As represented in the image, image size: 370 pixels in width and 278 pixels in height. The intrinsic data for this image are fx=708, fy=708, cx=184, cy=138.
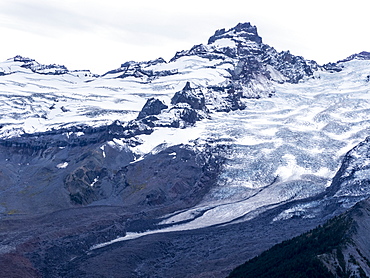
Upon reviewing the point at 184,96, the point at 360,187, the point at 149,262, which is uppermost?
the point at 184,96

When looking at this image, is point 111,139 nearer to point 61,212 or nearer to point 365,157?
point 61,212

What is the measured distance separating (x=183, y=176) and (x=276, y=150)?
23079 mm

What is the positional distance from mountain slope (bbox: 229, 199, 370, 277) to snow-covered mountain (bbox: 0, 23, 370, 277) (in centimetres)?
839

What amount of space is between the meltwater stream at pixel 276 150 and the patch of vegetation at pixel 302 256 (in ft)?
111

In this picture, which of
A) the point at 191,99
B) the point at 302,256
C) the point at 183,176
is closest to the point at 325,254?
the point at 302,256

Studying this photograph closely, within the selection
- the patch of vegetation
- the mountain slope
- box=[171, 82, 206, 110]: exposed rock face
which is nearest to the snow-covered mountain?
box=[171, 82, 206, 110]: exposed rock face

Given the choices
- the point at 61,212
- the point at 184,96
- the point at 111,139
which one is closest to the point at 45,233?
the point at 61,212

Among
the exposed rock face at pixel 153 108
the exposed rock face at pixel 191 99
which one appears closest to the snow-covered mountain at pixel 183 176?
the exposed rock face at pixel 153 108

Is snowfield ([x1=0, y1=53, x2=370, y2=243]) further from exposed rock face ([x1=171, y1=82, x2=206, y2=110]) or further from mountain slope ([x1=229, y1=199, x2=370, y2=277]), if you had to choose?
mountain slope ([x1=229, y1=199, x2=370, y2=277])

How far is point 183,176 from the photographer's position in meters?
143

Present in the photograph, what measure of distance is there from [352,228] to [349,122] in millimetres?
98283

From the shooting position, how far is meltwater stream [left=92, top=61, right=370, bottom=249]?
123062 mm

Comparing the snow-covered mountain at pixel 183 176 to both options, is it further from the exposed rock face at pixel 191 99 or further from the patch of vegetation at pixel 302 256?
the patch of vegetation at pixel 302 256

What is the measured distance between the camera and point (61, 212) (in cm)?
12156
